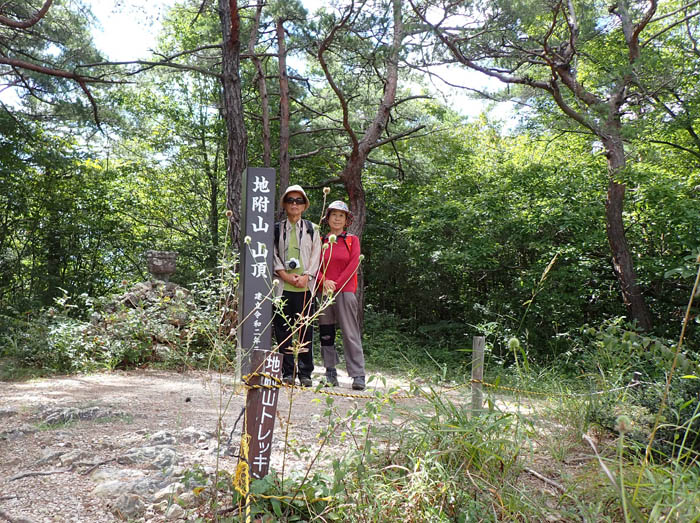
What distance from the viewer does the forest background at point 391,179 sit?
6992mm

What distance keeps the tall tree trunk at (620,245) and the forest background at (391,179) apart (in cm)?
4

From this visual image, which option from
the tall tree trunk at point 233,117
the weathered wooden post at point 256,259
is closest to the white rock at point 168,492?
the weathered wooden post at point 256,259

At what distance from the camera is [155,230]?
1465 centimetres

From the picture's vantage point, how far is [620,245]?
8484 millimetres

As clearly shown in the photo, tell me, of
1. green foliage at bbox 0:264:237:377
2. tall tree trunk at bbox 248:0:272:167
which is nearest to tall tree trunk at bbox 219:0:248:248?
green foliage at bbox 0:264:237:377

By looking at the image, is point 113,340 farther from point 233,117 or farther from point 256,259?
point 233,117

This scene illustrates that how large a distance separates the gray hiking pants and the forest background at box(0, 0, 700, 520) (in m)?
0.72

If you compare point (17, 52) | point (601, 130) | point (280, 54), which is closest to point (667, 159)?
point (601, 130)

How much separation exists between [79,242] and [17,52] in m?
5.08

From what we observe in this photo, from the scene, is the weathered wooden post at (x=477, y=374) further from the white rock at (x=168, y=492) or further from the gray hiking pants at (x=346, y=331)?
the gray hiking pants at (x=346, y=331)

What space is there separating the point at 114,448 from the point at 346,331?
218 cm

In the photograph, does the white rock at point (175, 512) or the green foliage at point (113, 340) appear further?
the green foliage at point (113, 340)

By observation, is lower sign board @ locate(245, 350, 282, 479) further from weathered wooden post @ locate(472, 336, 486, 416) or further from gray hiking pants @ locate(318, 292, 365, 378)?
gray hiking pants @ locate(318, 292, 365, 378)

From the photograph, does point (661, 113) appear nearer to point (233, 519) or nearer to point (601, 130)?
point (601, 130)
